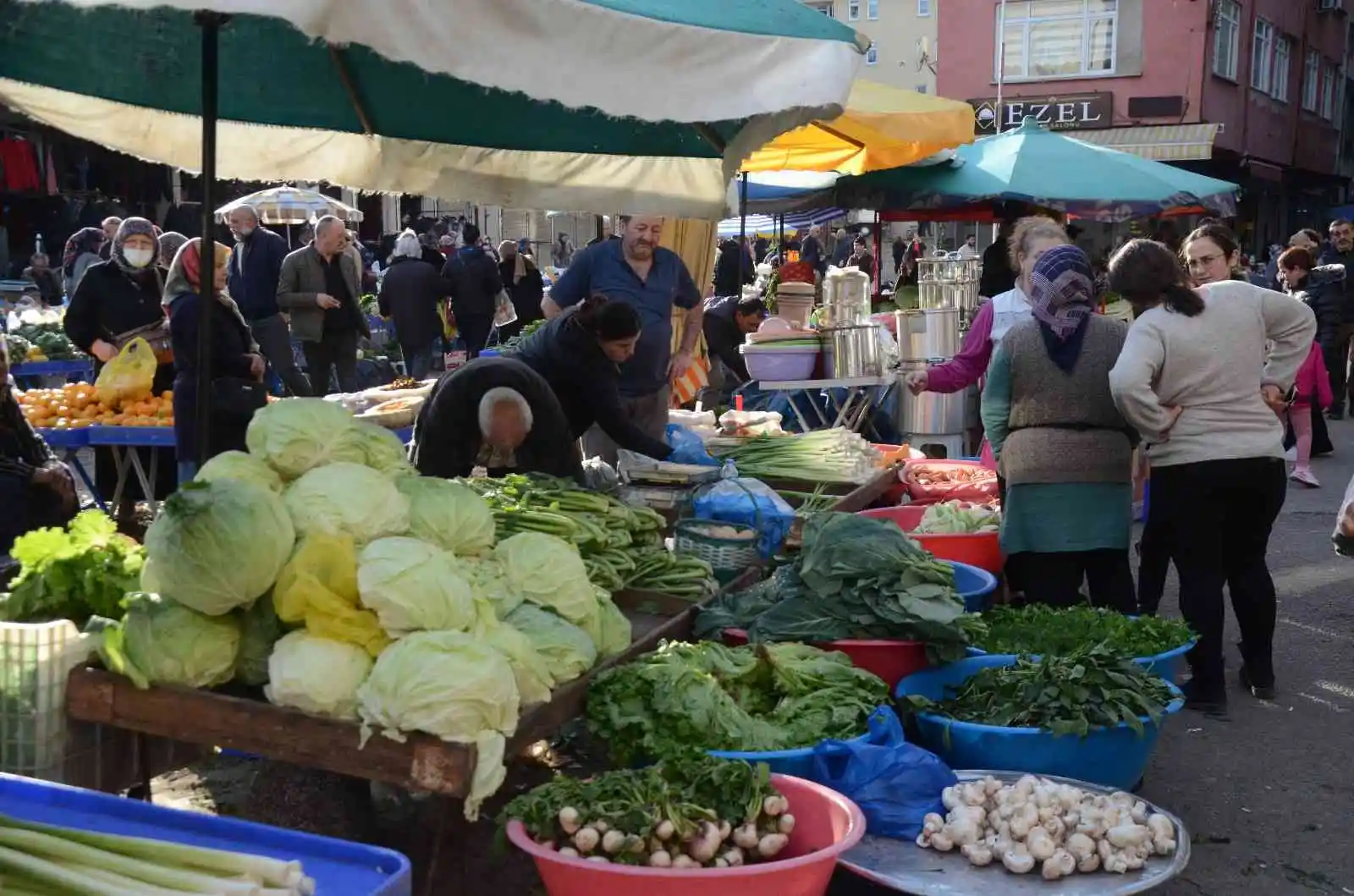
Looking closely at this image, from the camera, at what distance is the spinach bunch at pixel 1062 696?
3.79 m

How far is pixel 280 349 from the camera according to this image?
1105 cm

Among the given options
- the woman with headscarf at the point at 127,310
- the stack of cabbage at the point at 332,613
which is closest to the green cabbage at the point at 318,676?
the stack of cabbage at the point at 332,613

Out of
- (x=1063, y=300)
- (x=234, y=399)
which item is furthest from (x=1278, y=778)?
(x=234, y=399)

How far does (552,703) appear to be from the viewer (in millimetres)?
3359

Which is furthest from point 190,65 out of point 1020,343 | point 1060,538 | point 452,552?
point 1060,538

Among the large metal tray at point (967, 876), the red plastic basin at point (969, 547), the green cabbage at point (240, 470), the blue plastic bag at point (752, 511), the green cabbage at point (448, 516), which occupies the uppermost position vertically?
the green cabbage at point (240, 470)

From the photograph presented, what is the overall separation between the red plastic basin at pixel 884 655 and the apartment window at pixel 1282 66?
33.1 metres

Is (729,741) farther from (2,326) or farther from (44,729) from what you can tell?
(2,326)

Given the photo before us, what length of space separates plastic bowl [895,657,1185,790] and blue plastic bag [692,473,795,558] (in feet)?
4.69

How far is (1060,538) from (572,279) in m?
3.21

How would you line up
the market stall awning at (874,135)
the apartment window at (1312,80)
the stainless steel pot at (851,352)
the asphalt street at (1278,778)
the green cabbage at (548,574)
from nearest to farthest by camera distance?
the green cabbage at (548,574), the asphalt street at (1278,778), the stainless steel pot at (851,352), the market stall awning at (874,135), the apartment window at (1312,80)

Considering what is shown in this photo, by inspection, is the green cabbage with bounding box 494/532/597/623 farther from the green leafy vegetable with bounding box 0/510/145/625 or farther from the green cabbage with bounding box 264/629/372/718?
the green leafy vegetable with bounding box 0/510/145/625

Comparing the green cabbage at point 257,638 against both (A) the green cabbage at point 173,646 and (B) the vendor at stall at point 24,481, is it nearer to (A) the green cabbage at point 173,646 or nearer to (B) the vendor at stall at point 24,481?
(A) the green cabbage at point 173,646

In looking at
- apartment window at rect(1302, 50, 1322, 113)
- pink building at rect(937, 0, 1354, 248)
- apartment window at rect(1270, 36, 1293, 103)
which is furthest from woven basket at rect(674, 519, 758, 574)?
apartment window at rect(1302, 50, 1322, 113)
